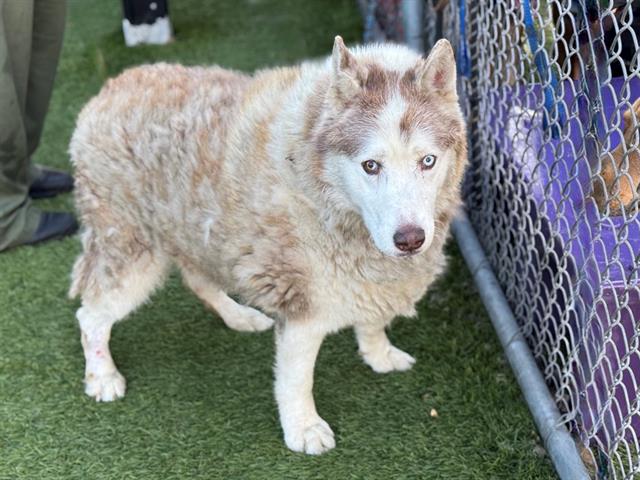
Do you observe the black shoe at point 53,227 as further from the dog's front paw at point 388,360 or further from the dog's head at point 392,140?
the dog's head at point 392,140

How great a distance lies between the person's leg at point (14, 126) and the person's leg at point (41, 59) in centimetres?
17

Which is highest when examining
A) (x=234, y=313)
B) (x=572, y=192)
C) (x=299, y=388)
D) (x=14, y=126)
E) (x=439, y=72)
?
(x=439, y=72)

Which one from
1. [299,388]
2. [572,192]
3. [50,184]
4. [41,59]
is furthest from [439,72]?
[50,184]

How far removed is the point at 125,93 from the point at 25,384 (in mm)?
1257

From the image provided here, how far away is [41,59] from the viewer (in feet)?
14.1

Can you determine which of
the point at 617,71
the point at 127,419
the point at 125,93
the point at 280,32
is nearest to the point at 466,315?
the point at 617,71

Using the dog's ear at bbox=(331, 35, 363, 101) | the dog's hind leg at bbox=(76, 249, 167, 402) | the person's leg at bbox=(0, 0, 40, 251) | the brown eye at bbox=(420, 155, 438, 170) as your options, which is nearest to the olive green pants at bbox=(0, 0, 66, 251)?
the person's leg at bbox=(0, 0, 40, 251)

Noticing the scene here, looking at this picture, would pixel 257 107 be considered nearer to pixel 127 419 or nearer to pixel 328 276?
pixel 328 276

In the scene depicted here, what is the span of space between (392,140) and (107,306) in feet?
4.67

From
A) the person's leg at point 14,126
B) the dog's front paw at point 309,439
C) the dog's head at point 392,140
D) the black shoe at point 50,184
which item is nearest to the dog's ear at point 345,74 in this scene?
the dog's head at point 392,140

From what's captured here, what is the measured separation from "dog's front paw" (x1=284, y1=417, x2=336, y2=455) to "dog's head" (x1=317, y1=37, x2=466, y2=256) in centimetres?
89

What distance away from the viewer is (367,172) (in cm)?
245

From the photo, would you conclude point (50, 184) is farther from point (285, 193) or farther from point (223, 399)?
point (285, 193)

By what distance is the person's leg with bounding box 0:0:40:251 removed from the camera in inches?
149
